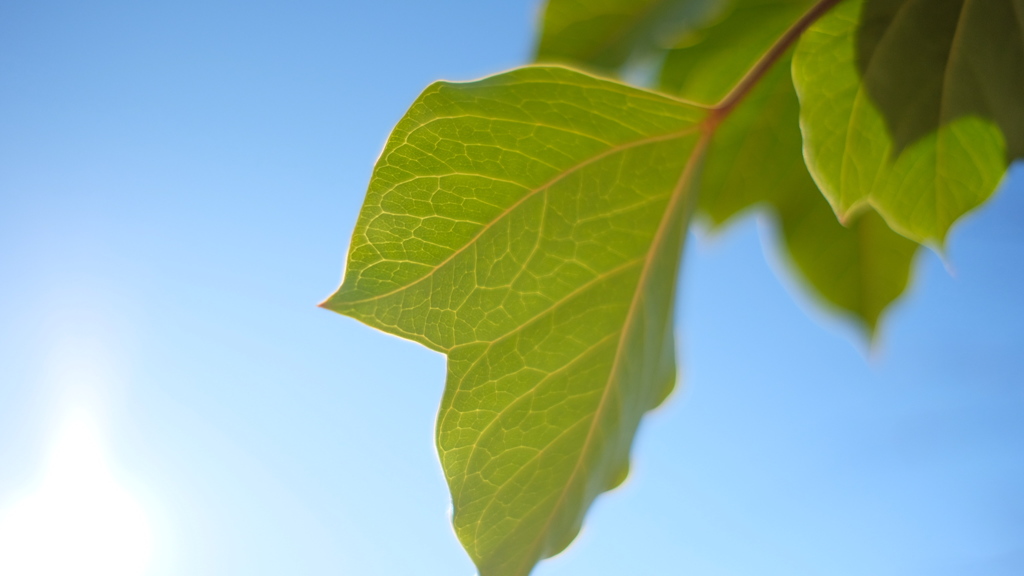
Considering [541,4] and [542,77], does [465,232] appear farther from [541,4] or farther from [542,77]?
[541,4]

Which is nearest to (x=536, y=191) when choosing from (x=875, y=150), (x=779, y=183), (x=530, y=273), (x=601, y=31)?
(x=530, y=273)

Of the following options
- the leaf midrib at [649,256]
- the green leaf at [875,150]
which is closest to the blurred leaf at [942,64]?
the green leaf at [875,150]

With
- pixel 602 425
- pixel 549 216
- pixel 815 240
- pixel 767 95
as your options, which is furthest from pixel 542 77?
pixel 815 240

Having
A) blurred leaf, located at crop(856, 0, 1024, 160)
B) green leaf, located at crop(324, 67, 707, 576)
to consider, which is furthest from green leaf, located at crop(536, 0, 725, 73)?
blurred leaf, located at crop(856, 0, 1024, 160)

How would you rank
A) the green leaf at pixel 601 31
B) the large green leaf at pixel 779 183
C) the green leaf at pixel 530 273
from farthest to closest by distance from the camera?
the large green leaf at pixel 779 183
the green leaf at pixel 601 31
the green leaf at pixel 530 273

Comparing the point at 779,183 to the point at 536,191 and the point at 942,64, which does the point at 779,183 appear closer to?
the point at 942,64

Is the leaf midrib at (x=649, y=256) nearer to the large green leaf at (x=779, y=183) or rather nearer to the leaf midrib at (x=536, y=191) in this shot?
the leaf midrib at (x=536, y=191)
